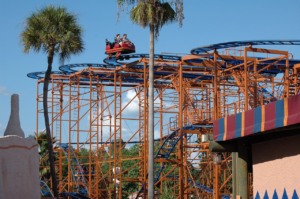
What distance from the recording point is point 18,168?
1941 cm

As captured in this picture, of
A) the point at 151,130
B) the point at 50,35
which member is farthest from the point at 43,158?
the point at 151,130

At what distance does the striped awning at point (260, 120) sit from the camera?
13.2m

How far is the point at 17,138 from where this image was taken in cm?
1938

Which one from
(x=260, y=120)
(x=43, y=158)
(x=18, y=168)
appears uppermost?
(x=260, y=120)

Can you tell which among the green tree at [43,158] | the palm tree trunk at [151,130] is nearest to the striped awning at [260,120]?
the palm tree trunk at [151,130]

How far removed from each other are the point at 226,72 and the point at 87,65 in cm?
818

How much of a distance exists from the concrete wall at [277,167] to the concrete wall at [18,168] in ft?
21.2

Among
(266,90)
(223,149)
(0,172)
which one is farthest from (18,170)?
(266,90)

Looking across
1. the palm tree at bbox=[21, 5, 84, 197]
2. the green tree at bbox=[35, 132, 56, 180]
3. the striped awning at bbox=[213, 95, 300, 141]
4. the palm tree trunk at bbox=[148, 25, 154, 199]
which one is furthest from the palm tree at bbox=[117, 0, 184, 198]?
the green tree at bbox=[35, 132, 56, 180]

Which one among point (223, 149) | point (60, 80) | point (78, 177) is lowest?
point (78, 177)

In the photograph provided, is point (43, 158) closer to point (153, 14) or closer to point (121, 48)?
point (121, 48)

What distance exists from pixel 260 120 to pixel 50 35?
16214 millimetres

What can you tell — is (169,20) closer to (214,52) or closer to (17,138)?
(214,52)

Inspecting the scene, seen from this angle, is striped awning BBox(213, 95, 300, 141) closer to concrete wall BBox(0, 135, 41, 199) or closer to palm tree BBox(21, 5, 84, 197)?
concrete wall BBox(0, 135, 41, 199)
